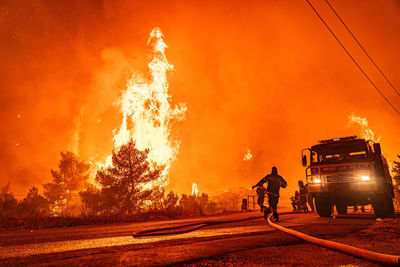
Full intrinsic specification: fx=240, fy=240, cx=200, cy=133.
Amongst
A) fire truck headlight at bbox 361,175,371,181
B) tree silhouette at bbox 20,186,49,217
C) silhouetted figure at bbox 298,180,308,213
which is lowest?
tree silhouette at bbox 20,186,49,217

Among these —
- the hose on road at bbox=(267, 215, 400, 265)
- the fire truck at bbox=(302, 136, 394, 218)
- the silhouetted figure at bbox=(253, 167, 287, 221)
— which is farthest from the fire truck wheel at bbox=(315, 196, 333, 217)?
the hose on road at bbox=(267, 215, 400, 265)

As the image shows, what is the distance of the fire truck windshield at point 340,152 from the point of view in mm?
9805

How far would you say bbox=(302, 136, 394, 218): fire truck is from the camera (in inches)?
341

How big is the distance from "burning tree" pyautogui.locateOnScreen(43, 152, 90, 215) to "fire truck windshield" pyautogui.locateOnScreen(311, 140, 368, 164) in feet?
154

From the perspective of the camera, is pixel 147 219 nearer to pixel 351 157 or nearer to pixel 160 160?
pixel 351 157

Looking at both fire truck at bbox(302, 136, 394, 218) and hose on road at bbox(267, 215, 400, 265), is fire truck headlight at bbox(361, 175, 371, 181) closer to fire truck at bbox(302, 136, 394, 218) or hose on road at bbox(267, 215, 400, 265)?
fire truck at bbox(302, 136, 394, 218)

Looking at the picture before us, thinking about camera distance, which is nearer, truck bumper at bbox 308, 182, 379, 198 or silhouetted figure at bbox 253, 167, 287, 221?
truck bumper at bbox 308, 182, 379, 198

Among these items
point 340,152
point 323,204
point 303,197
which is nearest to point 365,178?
point 340,152

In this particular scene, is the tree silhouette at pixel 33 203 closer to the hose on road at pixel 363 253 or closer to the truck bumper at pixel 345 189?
the truck bumper at pixel 345 189

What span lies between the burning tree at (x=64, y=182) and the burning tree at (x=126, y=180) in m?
20.0

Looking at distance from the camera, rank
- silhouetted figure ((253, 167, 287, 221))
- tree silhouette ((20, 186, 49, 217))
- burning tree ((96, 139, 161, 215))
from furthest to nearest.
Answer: tree silhouette ((20, 186, 49, 217)) < burning tree ((96, 139, 161, 215)) < silhouetted figure ((253, 167, 287, 221))

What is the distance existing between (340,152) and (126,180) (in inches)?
1006

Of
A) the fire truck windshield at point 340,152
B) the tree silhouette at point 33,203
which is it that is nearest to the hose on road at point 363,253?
the fire truck windshield at point 340,152

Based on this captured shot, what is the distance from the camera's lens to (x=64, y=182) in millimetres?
46812
